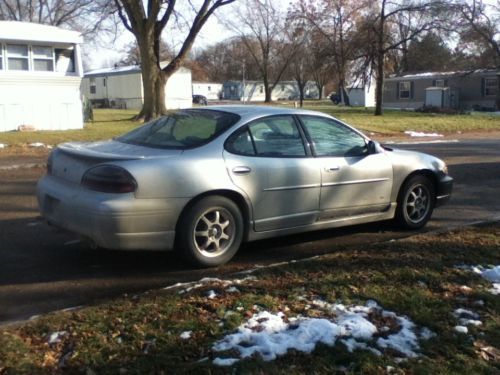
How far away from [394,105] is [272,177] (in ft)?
169

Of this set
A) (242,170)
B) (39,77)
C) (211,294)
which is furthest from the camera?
(39,77)

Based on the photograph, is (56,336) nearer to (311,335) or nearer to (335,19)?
(311,335)

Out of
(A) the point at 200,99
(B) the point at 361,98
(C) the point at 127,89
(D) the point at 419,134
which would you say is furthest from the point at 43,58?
(B) the point at 361,98

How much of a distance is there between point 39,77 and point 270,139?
59.0 feet

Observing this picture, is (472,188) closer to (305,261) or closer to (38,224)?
(305,261)

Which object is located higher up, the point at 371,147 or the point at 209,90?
the point at 209,90

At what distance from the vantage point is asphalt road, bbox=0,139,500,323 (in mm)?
4734

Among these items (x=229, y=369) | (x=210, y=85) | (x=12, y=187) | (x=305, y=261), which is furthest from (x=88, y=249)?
(x=210, y=85)

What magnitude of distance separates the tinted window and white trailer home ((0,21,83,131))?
17.4 meters

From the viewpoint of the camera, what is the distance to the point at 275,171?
5672mm

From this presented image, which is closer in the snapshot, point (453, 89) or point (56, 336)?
point (56, 336)

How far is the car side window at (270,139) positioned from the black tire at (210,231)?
550 mm

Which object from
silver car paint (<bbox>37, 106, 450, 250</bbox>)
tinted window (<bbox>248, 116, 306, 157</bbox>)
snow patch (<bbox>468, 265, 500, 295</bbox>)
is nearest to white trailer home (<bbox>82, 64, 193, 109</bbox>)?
silver car paint (<bbox>37, 106, 450, 250</bbox>)

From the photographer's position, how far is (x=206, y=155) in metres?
5.33
